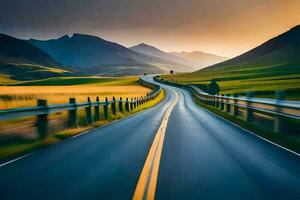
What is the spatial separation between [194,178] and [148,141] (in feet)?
15.0

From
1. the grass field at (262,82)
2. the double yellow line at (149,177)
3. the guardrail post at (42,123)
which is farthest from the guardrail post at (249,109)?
the guardrail post at (42,123)

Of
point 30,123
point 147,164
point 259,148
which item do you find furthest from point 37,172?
point 259,148

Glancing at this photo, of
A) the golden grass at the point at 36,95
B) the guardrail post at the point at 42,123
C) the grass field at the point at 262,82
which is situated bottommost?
the grass field at the point at 262,82

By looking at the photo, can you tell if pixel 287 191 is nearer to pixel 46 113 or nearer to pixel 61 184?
pixel 61 184

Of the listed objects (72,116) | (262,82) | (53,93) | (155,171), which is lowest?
(262,82)

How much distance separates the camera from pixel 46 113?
36.3ft

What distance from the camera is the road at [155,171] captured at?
518 centimetres

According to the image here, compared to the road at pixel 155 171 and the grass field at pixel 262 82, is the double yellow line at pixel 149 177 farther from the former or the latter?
the grass field at pixel 262 82

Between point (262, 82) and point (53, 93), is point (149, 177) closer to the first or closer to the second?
point (53, 93)

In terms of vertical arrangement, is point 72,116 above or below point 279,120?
above

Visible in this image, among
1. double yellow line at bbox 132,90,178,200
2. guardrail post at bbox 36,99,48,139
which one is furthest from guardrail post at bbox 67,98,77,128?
double yellow line at bbox 132,90,178,200

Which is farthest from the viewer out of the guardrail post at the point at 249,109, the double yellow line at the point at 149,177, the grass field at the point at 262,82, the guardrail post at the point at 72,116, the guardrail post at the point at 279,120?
the grass field at the point at 262,82

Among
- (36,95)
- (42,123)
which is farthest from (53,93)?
(42,123)

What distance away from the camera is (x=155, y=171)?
6520mm
